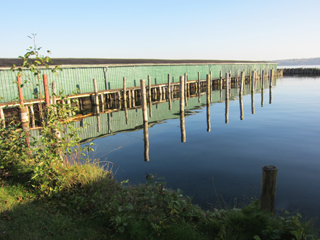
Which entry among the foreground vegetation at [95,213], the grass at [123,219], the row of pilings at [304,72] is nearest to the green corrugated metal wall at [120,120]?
the foreground vegetation at [95,213]

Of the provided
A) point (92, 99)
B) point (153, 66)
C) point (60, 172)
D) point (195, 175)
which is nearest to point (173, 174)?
point (195, 175)

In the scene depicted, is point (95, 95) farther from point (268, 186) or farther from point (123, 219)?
point (268, 186)

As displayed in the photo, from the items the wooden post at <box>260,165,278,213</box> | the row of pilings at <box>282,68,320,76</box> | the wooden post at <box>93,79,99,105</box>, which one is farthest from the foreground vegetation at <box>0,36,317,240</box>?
the row of pilings at <box>282,68,320,76</box>

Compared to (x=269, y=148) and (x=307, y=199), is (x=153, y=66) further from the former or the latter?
(x=307, y=199)

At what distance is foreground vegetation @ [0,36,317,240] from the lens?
5.09 meters

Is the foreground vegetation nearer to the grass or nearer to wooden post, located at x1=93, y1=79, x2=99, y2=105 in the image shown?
the grass

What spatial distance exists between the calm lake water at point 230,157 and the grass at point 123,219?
8.69 feet

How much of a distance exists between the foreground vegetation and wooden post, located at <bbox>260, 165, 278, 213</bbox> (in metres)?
0.26

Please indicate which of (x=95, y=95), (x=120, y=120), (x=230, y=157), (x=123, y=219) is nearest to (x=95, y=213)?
(x=123, y=219)

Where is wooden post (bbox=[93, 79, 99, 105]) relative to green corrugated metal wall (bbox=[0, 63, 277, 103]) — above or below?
below

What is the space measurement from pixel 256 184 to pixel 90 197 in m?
6.47

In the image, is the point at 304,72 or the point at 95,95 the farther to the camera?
the point at 304,72

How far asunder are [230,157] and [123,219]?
860 centimetres

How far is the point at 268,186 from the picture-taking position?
5648mm
